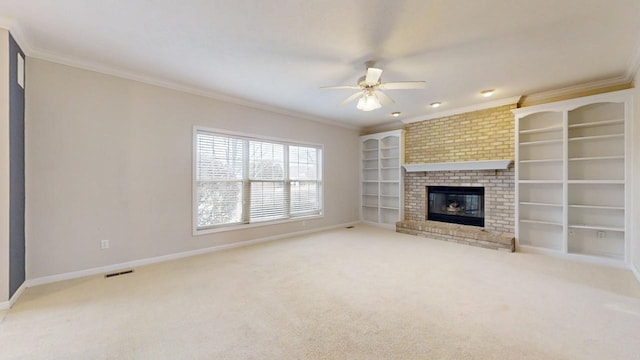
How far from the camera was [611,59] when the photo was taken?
3090 millimetres

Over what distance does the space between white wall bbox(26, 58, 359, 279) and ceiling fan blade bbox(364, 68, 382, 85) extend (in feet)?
8.44

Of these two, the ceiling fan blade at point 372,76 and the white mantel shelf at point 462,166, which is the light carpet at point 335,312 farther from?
the ceiling fan blade at point 372,76

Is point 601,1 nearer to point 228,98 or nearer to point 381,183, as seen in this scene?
point 228,98

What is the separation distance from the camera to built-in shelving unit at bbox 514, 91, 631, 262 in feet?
12.2

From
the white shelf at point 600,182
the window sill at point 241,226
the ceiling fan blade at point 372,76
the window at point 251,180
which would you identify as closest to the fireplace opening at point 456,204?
the white shelf at point 600,182

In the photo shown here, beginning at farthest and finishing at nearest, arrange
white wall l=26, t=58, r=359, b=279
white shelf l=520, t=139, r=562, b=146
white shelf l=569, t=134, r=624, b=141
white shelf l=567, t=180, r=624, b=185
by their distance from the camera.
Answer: white shelf l=520, t=139, r=562, b=146, white shelf l=569, t=134, r=624, b=141, white shelf l=567, t=180, r=624, b=185, white wall l=26, t=58, r=359, b=279

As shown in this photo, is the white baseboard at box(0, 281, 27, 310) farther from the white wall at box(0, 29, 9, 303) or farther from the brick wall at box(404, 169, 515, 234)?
the brick wall at box(404, 169, 515, 234)

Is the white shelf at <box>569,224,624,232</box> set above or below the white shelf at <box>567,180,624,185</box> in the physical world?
below

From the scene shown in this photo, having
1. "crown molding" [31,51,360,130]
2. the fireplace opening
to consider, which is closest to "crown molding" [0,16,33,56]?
"crown molding" [31,51,360,130]

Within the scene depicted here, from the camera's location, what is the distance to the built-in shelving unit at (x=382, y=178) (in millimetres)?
6371

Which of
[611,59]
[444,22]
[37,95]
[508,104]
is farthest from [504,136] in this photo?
[37,95]

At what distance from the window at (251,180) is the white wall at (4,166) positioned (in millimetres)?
1960

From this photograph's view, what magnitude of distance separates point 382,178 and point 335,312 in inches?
187

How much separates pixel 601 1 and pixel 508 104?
9.21ft
